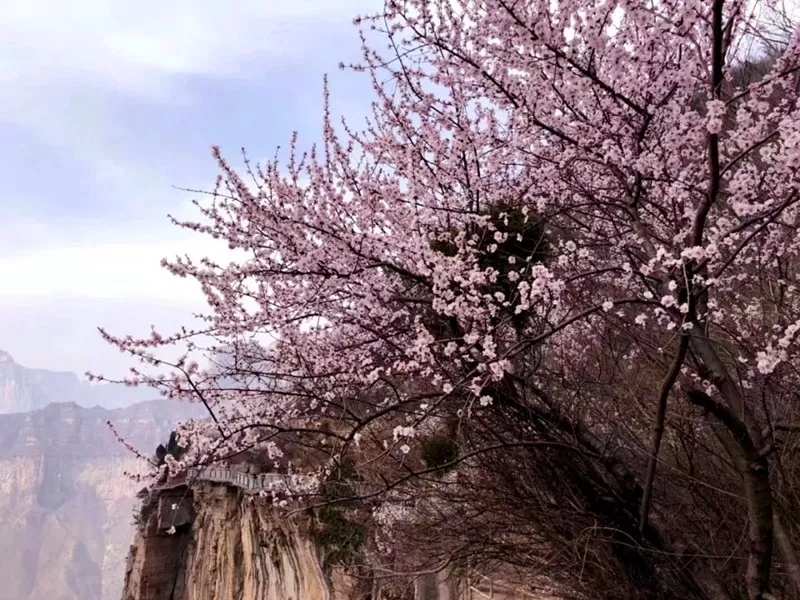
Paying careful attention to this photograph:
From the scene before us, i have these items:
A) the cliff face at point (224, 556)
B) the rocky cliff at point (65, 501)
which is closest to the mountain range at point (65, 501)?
the rocky cliff at point (65, 501)

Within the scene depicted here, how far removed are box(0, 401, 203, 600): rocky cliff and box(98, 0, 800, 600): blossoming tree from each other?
136 meters

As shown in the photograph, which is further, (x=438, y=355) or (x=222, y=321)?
(x=222, y=321)

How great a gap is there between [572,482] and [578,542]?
1.64 ft

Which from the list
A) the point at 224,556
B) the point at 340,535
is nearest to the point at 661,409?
the point at 340,535

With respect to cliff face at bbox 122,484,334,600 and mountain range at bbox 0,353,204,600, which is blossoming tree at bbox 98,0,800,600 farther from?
mountain range at bbox 0,353,204,600

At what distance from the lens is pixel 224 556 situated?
18.1 metres

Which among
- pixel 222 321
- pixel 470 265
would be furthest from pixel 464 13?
pixel 222 321

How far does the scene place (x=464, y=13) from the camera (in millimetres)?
3760

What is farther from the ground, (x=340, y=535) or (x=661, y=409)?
(x=340, y=535)

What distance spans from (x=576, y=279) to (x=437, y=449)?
11.1ft

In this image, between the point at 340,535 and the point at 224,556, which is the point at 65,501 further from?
the point at 340,535

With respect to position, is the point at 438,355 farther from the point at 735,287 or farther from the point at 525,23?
the point at 735,287

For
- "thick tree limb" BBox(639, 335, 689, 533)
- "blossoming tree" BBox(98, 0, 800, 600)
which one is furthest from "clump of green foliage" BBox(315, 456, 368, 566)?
"thick tree limb" BBox(639, 335, 689, 533)

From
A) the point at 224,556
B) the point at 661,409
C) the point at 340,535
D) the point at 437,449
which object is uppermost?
the point at 437,449
